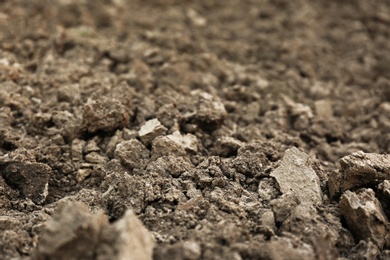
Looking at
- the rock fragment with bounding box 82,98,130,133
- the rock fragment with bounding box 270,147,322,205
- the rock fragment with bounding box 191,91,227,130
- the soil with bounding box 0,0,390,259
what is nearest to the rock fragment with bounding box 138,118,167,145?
the soil with bounding box 0,0,390,259

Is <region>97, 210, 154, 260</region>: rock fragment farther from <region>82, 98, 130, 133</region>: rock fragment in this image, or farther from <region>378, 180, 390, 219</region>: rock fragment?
<region>378, 180, 390, 219</region>: rock fragment

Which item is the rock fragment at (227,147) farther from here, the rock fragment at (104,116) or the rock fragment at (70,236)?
the rock fragment at (70,236)

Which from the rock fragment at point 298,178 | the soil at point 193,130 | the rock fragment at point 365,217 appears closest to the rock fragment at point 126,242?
the soil at point 193,130

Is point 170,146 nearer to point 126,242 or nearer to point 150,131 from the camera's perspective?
point 150,131

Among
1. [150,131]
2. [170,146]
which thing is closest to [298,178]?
[170,146]

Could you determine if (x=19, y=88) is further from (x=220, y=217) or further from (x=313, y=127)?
(x=313, y=127)

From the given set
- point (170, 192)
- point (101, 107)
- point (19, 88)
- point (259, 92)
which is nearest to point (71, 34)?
point (19, 88)

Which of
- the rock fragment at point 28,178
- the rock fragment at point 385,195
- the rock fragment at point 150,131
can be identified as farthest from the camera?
the rock fragment at point 150,131
